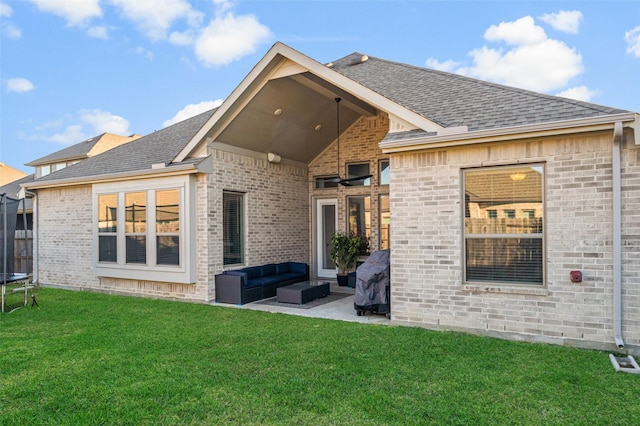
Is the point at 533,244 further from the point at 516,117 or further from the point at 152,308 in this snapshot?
the point at 152,308

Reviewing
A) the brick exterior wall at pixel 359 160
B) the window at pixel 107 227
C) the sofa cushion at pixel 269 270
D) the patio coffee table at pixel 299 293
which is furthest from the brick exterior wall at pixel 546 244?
the window at pixel 107 227

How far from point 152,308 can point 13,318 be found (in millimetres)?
2367

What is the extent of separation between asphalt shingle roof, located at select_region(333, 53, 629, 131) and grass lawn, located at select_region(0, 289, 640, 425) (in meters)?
3.10

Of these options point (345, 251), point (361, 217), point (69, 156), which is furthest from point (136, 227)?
point (69, 156)

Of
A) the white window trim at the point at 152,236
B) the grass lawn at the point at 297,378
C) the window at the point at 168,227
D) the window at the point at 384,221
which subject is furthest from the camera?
the window at the point at 384,221

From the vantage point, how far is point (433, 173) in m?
6.24

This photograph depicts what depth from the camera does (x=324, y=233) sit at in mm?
11656

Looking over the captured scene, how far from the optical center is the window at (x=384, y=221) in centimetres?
1055

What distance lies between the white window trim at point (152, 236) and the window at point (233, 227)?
2.47 feet

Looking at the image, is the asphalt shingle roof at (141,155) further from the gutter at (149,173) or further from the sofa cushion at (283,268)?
the sofa cushion at (283,268)

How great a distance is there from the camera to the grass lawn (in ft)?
11.6

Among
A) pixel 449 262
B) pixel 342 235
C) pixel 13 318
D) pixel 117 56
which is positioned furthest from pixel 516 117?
pixel 117 56

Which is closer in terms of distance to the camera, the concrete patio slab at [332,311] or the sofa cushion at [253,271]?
the concrete patio slab at [332,311]

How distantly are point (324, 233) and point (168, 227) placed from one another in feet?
14.5
